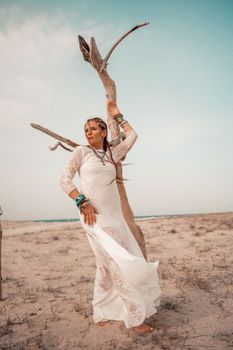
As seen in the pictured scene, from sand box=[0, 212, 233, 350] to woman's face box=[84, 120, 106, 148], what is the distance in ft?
7.84

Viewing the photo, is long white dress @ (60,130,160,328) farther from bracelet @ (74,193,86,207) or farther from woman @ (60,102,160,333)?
bracelet @ (74,193,86,207)

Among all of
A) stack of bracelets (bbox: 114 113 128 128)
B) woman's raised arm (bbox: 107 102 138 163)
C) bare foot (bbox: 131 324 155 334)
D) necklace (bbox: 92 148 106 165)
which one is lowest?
bare foot (bbox: 131 324 155 334)

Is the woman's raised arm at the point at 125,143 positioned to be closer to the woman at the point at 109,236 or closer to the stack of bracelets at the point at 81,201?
the woman at the point at 109,236

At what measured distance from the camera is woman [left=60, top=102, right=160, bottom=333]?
335cm

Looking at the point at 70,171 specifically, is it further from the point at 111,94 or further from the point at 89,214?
the point at 111,94

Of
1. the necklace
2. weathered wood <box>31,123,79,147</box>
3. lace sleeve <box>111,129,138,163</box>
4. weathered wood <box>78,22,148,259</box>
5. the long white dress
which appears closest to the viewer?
the long white dress

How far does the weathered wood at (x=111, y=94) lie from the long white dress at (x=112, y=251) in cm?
100

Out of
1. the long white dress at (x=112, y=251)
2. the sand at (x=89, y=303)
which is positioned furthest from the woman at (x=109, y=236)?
Result: the sand at (x=89, y=303)

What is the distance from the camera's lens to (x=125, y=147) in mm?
3902

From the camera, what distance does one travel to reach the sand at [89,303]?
137 inches

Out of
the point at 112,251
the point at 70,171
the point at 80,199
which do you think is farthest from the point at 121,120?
the point at 112,251

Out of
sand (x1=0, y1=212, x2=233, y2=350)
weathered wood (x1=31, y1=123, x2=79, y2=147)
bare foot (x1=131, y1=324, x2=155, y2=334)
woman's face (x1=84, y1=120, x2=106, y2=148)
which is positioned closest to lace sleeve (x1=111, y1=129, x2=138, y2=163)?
woman's face (x1=84, y1=120, x2=106, y2=148)

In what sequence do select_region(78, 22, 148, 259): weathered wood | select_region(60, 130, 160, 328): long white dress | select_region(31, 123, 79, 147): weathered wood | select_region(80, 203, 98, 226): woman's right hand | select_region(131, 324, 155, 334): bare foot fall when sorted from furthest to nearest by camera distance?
select_region(78, 22, 148, 259): weathered wood
select_region(31, 123, 79, 147): weathered wood
select_region(131, 324, 155, 334): bare foot
select_region(80, 203, 98, 226): woman's right hand
select_region(60, 130, 160, 328): long white dress

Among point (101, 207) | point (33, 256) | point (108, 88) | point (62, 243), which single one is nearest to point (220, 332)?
point (101, 207)
